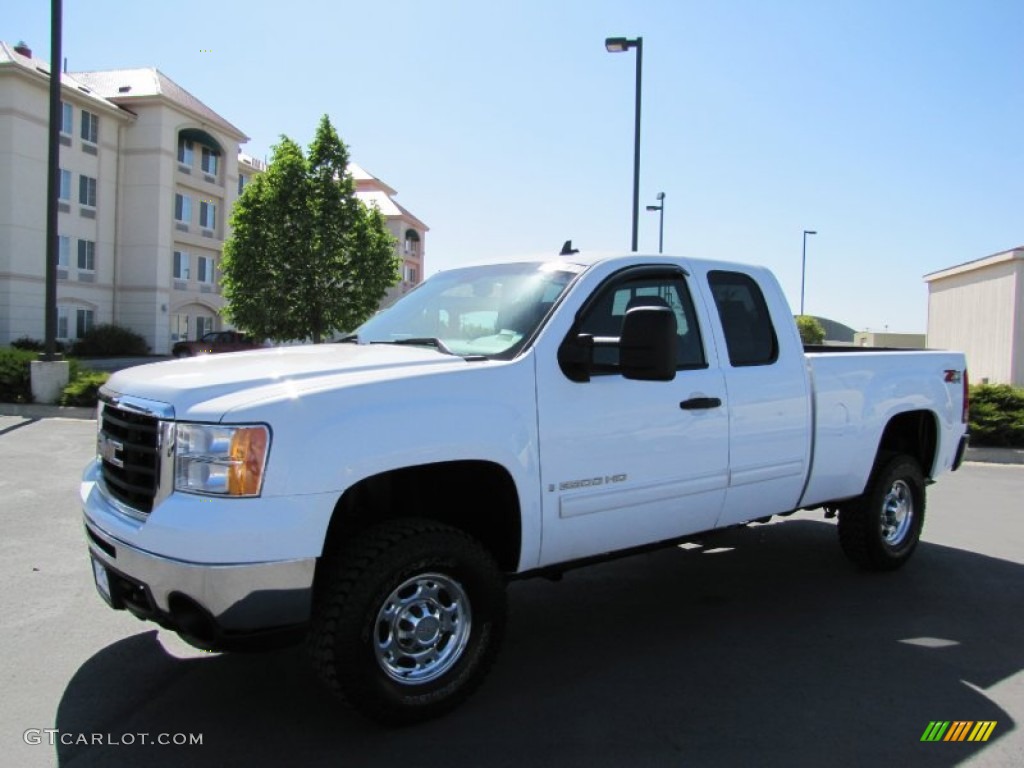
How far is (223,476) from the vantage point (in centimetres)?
295

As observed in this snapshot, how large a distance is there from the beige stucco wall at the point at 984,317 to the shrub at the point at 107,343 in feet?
118

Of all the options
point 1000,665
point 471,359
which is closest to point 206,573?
point 471,359

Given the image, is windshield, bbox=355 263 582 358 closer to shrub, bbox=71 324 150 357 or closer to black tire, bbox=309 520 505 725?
black tire, bbox=309 520 505 725

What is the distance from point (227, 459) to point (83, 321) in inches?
1700

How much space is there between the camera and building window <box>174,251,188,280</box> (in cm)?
4584

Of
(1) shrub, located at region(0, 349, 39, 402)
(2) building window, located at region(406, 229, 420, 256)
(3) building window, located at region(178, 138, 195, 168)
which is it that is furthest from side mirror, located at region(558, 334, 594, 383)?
(2) building window, located at region(406, 229, 420, 256)

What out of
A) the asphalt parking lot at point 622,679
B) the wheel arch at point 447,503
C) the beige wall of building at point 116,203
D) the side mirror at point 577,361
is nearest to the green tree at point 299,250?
the beige wall of building at point 116,203

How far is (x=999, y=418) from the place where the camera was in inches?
472

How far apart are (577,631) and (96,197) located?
4373cm

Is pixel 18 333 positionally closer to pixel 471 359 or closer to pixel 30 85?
pixel 30 85

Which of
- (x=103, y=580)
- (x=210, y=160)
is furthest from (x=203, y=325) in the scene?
(x=103, y=580)

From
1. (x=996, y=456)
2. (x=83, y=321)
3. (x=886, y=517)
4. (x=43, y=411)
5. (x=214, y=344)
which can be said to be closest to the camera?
(x=886, y=517)
